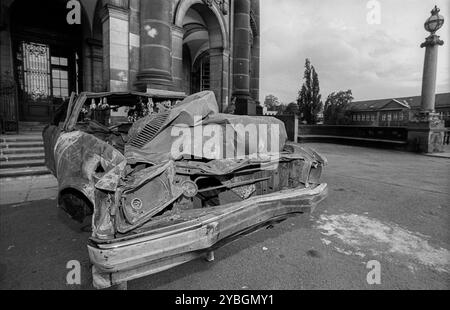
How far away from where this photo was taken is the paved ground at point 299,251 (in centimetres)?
238

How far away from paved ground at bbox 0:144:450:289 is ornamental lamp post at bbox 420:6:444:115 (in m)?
10.1

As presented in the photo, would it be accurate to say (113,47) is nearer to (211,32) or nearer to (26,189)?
(26,189)

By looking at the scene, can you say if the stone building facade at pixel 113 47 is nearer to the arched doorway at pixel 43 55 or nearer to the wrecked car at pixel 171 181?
the arched doorway at pixel 43 55

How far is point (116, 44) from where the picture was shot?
25.0 feet

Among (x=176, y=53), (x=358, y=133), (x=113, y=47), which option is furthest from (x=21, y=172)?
(x=358, y=133)

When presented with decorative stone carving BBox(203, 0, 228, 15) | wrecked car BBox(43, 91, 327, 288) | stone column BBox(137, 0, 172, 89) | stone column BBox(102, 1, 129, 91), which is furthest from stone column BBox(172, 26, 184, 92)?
wrecked car BBox(43, 91, 327, 288)

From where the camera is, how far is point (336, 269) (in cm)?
258

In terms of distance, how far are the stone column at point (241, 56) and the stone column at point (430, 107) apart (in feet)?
27.2

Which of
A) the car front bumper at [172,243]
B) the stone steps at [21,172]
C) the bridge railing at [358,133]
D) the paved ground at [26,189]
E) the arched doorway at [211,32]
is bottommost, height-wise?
the paved ground at [26,189]

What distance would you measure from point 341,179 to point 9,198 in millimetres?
7339

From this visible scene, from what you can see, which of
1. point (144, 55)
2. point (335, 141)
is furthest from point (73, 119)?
point (335, 141)

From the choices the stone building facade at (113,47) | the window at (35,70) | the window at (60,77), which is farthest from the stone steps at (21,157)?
the window at (60,77)

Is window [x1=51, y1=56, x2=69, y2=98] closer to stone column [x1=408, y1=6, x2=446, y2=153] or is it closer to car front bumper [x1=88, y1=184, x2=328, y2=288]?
car front bumper [x1=88, y1=184, x2=328, y2=288]
